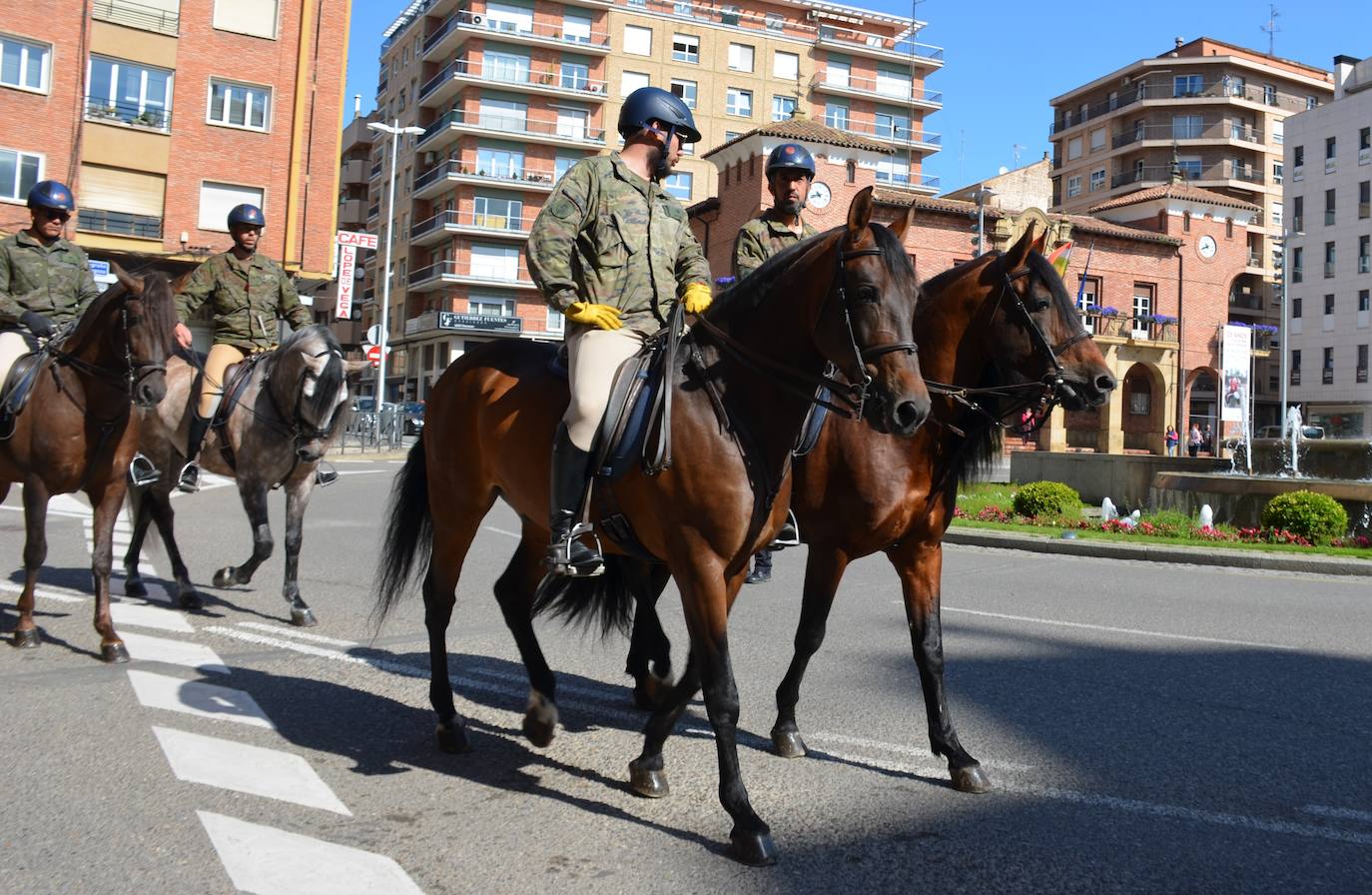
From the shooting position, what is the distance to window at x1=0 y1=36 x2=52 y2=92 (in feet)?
99.9

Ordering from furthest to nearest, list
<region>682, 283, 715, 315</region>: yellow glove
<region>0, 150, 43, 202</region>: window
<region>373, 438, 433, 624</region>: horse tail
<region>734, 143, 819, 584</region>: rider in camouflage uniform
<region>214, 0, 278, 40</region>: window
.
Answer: <region>214, 0, 278, 40</region>: window → <region>0, 150, 43, 202</region>: window → <region>734, 143, 819, 584</region>: rider in camouflage uniform → <region>373, 438, 433, 624</region>: horse tail → <region>682, 283, 715, 315</region>: yellow glove

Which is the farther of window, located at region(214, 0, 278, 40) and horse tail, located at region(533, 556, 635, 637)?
window, located at region(214, 0, 278, 40)

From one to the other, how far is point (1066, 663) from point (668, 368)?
3814mm

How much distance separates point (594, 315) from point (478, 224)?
207 ft

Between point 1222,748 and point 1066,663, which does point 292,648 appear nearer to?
point 1066,663

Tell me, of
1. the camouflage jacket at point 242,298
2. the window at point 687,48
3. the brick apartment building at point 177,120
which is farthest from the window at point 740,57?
the camouflage jacket at point 242,298

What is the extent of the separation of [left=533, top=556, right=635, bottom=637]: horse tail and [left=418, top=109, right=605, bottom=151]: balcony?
202 feet

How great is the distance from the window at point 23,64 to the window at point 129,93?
3.99 feet

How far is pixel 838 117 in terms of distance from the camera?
234 feet

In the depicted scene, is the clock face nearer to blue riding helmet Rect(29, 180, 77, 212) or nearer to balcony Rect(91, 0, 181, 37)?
balcony Rect(91, 0, 181, 37)

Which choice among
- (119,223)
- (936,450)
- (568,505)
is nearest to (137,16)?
(119,223)

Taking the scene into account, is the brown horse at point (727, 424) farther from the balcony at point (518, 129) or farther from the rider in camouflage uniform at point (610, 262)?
the balcony at point (518, 129)

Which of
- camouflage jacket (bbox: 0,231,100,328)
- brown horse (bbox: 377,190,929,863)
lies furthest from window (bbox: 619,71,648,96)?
brown horse (bbox: 377,190,929,863)

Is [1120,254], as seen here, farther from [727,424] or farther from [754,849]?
[754,849]
